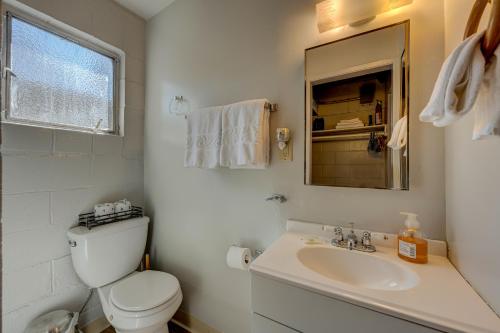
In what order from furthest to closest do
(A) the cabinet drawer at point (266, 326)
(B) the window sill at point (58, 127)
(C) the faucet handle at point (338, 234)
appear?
1. (B) the window sill at point (58, 127)
2. (C) the faucet handle at point (338, 234)
3. (A) the cabinet drawer at point (266, 326)

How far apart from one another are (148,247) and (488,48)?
2.24 m

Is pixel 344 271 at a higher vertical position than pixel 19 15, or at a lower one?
lower

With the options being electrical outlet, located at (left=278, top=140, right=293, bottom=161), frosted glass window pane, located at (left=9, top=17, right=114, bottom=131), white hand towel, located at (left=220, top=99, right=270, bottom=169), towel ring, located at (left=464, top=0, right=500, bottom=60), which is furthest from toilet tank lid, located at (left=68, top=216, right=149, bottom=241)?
towel ring, located at (left=464, top=0, right=500, bottom=60)

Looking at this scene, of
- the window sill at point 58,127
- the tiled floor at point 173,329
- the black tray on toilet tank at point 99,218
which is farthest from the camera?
the tiled floor at point 173,329

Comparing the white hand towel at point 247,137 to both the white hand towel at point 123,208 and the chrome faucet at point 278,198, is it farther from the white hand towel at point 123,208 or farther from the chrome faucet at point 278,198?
the white hand towel at point 123,208

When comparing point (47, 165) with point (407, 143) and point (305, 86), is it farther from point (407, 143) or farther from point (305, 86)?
point (407, 143)

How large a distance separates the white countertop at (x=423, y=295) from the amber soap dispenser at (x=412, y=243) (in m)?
0.03

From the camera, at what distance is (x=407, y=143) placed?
1.05 meters

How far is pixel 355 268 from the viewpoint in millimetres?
1035

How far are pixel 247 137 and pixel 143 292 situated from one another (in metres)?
1.13

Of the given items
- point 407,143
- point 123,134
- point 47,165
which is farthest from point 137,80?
point 407,143

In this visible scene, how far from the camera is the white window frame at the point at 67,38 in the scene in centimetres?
137

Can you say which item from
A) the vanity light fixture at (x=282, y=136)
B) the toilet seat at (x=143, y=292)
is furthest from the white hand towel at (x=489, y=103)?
the toilet seat at (x=143, y=292)

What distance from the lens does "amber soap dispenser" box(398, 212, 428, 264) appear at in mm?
927
